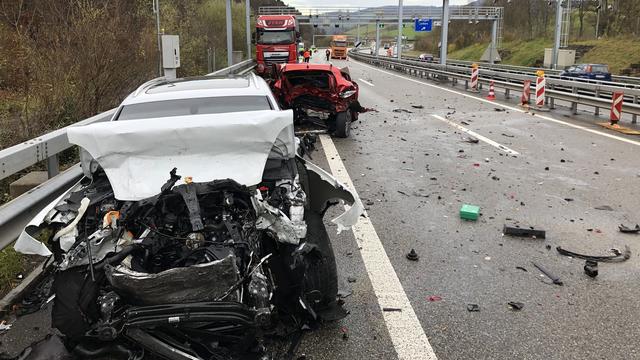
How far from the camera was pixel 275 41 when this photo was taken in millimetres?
31828

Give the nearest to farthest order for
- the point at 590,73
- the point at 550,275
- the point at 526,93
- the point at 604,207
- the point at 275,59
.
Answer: the point at 550,275 < the point at 604,207 < the point at 526,93 < the point at 590,73 < the point at 275,59

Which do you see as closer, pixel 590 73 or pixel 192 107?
pixel 192 107

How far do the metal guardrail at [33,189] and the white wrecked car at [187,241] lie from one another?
43 cm

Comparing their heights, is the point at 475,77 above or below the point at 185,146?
below

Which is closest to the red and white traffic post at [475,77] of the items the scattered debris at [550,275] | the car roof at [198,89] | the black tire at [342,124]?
the black tire at [342,124]

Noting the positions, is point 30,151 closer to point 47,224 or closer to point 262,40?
point 47,224

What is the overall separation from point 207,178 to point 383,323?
161 centimetres

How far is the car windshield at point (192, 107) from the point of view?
490cm

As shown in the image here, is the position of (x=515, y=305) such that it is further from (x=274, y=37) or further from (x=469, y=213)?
(x=274, y=37)

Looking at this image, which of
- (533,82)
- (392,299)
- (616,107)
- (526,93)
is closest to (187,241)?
(392,299)

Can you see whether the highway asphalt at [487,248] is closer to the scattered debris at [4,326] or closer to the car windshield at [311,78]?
the scattered debris at [4,326]

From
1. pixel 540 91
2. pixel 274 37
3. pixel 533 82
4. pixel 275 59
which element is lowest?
pixel 540 91

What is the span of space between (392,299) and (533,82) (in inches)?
693

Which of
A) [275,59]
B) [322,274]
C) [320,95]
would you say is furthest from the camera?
[275,59]
